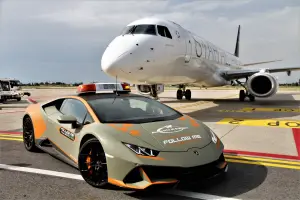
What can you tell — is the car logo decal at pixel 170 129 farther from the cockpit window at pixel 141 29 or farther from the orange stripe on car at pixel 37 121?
the cockpit window at pixel 141 29

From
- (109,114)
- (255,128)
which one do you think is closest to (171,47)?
(255,128)

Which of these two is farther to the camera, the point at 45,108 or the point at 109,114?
the point at 45,108

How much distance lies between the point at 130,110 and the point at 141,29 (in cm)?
701

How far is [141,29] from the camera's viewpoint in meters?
11.2

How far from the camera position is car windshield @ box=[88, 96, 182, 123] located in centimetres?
445

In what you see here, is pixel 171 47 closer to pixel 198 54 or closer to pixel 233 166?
pixel 198 54

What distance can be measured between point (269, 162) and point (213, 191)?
1775mm

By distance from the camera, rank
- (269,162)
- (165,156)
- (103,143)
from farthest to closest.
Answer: (269,162) < (103,143) < (165,156)

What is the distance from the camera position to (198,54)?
14539 mm

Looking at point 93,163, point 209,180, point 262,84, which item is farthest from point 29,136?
point 262,84

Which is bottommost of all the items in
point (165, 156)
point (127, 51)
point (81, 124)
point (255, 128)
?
point (255, 128)

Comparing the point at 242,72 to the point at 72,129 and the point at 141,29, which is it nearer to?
the point at 141,29

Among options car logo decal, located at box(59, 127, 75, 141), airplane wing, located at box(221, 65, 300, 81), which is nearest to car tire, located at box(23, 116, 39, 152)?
car logo decal, located at box(59, 127, 75, 141)

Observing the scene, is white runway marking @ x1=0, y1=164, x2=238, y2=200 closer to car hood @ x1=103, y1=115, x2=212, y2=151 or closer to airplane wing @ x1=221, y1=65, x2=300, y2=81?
car hood @ x1=103, y1=115, x2=212, y2=151
